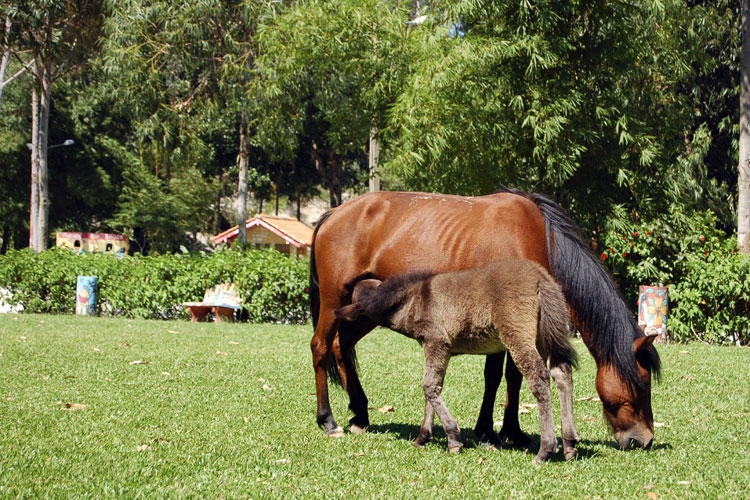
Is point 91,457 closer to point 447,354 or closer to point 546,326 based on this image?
point 447,354

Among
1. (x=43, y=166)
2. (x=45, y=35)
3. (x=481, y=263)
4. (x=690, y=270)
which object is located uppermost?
(x=45, y=35)

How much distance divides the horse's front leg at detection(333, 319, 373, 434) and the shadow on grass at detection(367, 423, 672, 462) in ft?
0.50

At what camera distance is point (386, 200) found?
761 cm

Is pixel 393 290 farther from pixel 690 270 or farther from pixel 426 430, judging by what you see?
pixel 690 270

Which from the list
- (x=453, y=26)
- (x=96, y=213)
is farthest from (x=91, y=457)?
(x=96, y=213)

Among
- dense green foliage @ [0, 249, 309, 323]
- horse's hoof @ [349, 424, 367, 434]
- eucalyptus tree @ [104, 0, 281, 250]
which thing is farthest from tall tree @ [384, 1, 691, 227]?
horse's hoof @ [349, 424, 367, 434]

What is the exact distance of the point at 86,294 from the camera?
818 inches

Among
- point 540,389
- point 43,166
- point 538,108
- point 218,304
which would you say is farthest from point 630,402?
point 43,166

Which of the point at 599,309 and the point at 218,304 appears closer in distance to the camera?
the point at 599,309

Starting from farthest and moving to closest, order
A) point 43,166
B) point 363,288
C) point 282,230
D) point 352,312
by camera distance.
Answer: point 282,230
point 43,166
point 363,288
point 352,312

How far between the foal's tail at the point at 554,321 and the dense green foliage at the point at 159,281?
12807mm

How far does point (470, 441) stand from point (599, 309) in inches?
57.6

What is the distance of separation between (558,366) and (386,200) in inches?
89.0

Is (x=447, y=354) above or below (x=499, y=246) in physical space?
below
